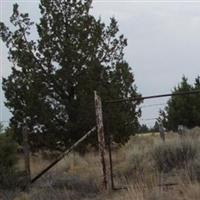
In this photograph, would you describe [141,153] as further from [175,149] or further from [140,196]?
[140,196]

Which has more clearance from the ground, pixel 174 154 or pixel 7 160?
pixel 7 160

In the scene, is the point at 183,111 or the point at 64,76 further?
the point at 183,111

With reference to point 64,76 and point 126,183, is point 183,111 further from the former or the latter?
point 126,183

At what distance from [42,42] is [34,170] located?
4.74 meters

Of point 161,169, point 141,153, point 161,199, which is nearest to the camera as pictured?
point 161,199

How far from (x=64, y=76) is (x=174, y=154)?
21.7 ft

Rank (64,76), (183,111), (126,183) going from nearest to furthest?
(126,183)
(64,76)
(183,111)

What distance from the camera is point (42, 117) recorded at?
20.2 meters

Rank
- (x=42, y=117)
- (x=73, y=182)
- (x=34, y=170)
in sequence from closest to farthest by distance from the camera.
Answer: (x=73, y=182)
(x=34, y=170)
(x=42, y=117)

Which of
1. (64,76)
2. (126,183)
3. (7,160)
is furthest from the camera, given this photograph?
(64,76)

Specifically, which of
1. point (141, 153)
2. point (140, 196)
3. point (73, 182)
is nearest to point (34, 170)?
point (141, 153)

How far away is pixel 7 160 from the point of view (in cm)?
1534

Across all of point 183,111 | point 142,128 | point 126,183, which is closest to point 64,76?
point 142,128

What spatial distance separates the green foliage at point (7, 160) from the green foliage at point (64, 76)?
4366 mm
